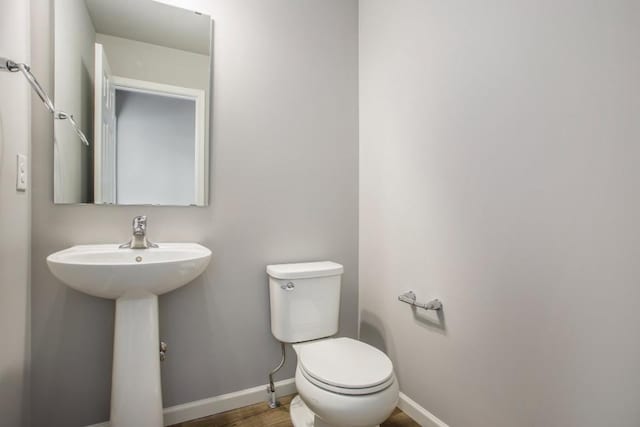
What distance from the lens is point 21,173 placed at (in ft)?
3.65

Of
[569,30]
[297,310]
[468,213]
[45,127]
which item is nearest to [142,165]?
[45,127]

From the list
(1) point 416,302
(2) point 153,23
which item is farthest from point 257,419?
(2) point 153,23

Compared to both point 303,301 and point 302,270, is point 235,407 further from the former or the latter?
point 302,270

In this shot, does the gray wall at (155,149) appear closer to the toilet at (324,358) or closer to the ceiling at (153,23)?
the ceiling at (153,23)

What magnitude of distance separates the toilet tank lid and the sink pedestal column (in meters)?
0.53

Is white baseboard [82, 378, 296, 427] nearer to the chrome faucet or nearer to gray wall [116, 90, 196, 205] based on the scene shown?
the chrome faucet

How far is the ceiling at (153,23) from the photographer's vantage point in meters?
1.33

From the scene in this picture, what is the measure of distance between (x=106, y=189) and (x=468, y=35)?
1658 mm

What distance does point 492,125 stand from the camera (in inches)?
44.4

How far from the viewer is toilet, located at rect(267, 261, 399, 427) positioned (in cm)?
102

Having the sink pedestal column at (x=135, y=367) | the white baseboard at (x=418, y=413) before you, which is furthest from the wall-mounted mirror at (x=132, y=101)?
the white baseboard at (x=418, y=413)

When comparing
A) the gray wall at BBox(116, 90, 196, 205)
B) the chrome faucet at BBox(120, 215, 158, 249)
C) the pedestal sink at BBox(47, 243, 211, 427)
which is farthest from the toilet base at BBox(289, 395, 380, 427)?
the gray wall at BBox(116, 90, 196, 205)

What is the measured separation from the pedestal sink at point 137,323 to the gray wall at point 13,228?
0.15 meters

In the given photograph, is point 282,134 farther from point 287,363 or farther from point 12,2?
point 287,363
